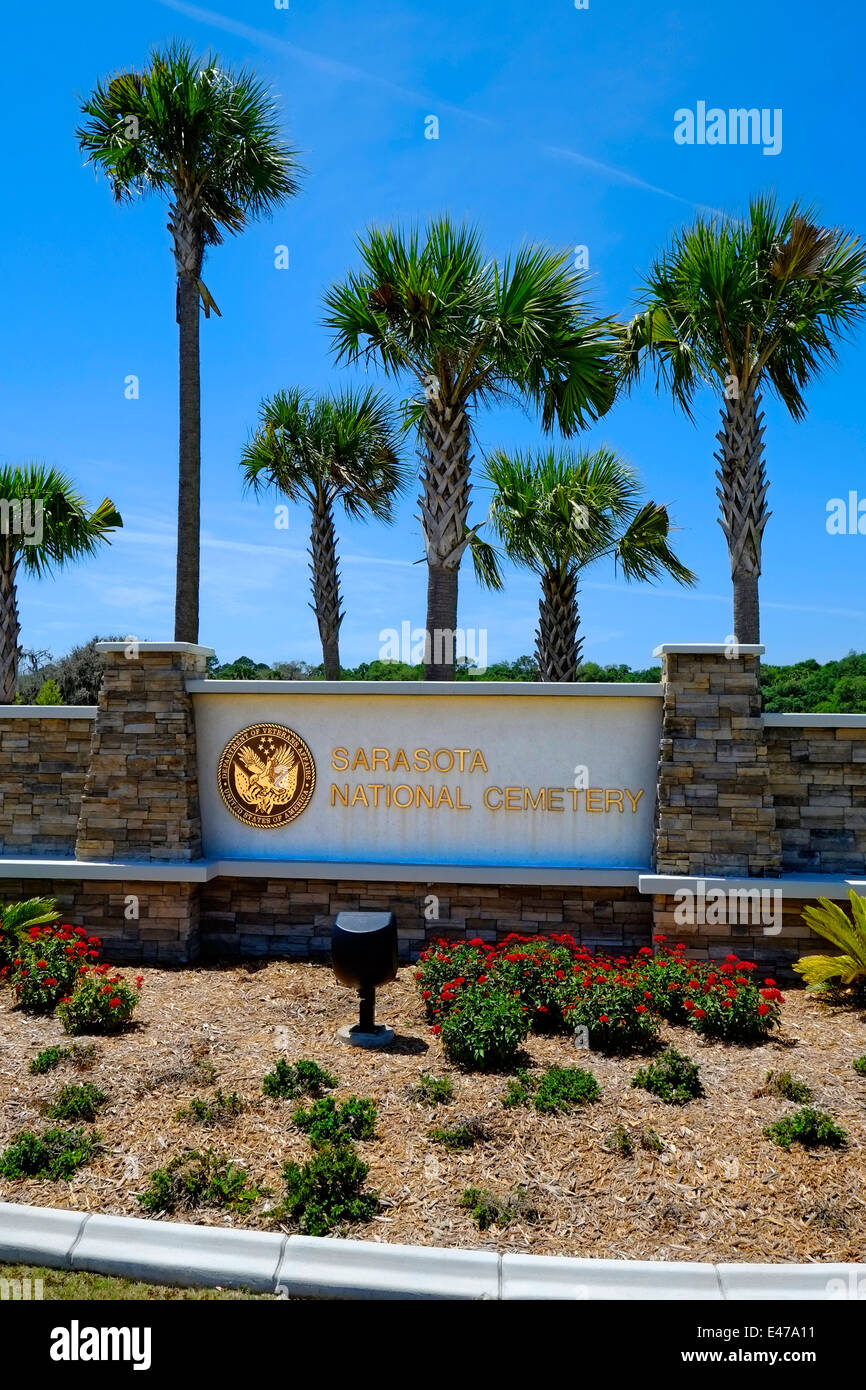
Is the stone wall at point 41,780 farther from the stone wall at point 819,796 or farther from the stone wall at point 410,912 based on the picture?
the stone wall at point 819,796

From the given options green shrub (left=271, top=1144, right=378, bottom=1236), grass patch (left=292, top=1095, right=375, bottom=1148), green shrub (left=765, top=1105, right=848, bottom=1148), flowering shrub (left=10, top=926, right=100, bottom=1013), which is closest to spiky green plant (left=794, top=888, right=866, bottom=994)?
green shrub (left=765, top=1105, right=848, bottom=1148)

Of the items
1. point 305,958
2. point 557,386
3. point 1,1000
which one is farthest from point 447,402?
point 1,1000

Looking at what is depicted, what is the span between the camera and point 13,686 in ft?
61.8

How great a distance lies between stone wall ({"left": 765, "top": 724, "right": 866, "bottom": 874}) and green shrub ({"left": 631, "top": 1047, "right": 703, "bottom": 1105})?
10.0 ft

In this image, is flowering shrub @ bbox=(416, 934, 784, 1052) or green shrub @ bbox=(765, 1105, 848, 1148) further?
flowering shrub @ bbox=(416, 934, 784, 1052)

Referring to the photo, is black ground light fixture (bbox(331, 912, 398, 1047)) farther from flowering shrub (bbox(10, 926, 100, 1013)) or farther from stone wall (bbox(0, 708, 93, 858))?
stone wall (bbox(0, 708, 93, 858))

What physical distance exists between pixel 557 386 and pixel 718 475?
3437 mm

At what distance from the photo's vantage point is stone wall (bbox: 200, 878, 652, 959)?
8305mm

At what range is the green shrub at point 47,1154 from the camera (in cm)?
466

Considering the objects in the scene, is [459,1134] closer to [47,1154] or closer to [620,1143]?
[620,1143]

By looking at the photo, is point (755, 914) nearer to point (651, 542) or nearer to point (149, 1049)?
point (149, 1049)

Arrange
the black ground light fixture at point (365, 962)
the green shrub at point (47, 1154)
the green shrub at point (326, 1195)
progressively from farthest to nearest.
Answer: the black ground light fixture at point (365, 962) → the green shrub at point (47, 1154) → the green shrub at point (326, 1195)

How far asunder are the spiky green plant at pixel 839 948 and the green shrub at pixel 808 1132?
2401mm

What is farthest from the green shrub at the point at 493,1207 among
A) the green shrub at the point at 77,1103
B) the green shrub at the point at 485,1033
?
the green shrub at the point at 77,1103
